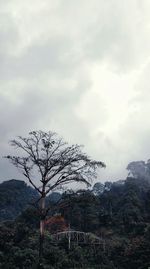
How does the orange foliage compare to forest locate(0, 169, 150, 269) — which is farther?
the orange foliage

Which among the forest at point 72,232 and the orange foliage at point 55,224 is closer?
the forest at point 72,232

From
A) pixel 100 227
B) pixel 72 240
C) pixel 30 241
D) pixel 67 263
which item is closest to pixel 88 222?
pixel 100 227

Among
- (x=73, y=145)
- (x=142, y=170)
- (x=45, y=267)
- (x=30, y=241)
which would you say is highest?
(x=142, y=170)

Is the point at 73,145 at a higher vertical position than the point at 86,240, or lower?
higher

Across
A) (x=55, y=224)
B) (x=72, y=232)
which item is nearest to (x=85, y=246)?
(x=72, y=232)

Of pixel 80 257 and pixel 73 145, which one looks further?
pixel 80 257

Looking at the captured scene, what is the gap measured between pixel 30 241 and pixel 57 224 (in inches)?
827

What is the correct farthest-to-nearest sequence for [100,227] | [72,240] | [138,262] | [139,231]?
[100,227] → [139,231] → [72,240] → [138,262]

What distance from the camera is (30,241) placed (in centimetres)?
3394

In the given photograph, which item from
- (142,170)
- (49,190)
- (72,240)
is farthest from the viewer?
(142,170)

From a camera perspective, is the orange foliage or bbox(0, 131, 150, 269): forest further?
the orange foliage

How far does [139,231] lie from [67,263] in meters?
16.7

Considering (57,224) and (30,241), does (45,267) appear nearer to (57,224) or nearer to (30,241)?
(30,241)

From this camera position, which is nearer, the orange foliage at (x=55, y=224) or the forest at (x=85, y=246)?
the forest at (x=85, y=246)
